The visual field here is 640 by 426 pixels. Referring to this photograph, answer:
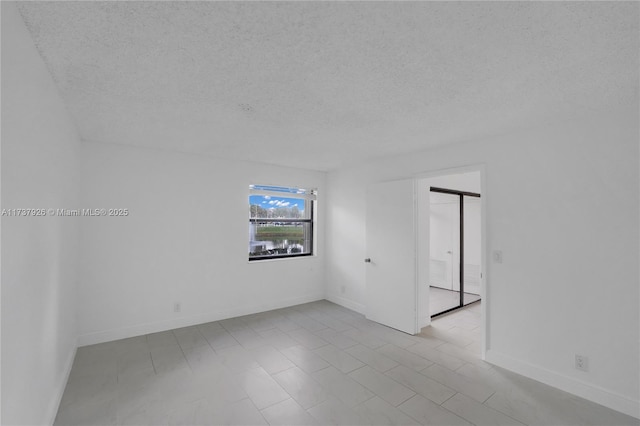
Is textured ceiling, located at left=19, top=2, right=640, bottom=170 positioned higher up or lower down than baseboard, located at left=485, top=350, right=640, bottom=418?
higher up

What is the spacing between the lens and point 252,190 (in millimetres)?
4770

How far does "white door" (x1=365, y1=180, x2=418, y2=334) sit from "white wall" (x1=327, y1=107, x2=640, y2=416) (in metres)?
0.95

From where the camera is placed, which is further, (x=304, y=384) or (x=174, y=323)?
(x=174, y=323)

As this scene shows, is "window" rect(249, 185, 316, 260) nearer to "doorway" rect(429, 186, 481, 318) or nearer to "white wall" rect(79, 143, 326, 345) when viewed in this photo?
"white wall" rect(79, 143, 326, 345)

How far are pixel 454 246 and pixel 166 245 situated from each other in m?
5.11

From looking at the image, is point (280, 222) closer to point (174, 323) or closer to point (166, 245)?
point (166, 245)

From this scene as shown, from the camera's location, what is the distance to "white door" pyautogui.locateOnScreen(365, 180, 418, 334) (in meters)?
3.96

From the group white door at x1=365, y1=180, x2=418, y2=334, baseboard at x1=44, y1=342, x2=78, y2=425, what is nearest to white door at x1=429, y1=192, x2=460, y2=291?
white door at x1=365, y1=180, x2=418, y2=334

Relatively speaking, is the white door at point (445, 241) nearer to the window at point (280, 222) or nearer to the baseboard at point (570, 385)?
the window at point (280, 222)


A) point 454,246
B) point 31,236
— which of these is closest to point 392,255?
point 454,246

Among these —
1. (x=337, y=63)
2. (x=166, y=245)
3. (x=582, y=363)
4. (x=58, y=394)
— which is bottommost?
(x=58, y=394)

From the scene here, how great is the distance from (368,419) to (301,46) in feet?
8.44

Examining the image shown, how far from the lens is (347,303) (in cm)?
500

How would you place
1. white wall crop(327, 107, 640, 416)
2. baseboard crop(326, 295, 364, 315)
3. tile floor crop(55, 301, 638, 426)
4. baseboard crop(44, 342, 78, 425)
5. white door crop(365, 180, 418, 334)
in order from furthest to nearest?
baseboard crop(326, 295, 364, 315) → white door crop(365, 180, 418, 334) → white wall crop(327, 107, 640, 416) → tile floor crop(55, 301, 638, 426) → baseboard crop(44, 342, 78, 425)
